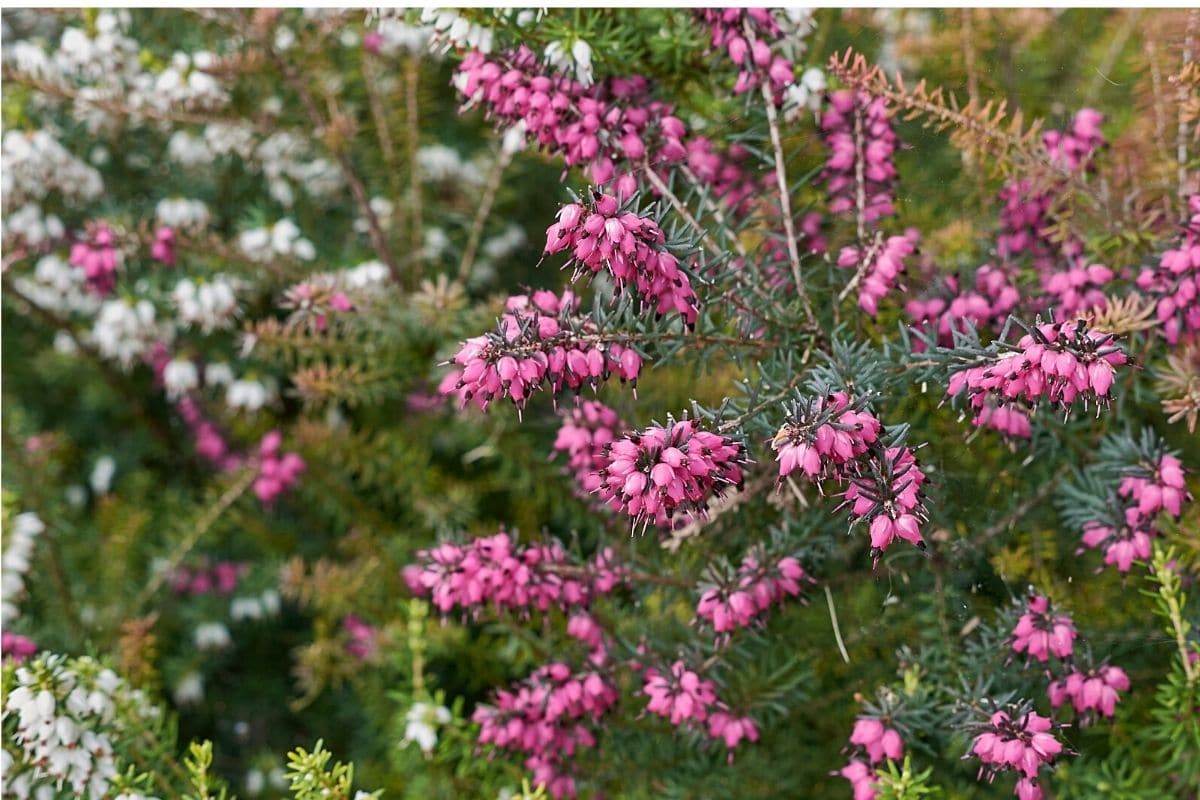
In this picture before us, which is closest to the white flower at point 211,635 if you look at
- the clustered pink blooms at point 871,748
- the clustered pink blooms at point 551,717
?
the clustered pink blooms at point 551,717

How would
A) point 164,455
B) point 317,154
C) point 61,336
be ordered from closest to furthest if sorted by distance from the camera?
point 317,154 → point 61,336 → point 164,455

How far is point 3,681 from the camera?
1194 millimetres

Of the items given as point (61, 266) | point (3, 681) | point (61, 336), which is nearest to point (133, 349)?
point (61, 266)

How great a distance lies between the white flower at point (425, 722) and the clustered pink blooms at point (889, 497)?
0.67 meters

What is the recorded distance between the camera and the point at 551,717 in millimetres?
1148

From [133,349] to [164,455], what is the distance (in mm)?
499

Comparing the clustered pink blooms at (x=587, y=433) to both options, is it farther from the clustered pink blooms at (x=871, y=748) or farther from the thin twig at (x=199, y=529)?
the thin twig at (x=199, y=529)

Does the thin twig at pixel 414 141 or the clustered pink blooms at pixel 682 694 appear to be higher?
the thin twig at pixel 414 141

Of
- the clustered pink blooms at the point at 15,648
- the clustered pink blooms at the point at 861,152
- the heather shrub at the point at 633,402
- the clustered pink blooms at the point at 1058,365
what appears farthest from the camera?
the clustered pink blooms at the point at 15,648

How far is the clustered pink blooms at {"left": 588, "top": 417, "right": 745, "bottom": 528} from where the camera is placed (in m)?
0.82

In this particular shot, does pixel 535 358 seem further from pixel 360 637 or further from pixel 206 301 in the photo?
pixel 360 637

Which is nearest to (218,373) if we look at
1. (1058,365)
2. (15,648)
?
(15,648)

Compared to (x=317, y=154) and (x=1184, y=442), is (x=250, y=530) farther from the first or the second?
(x=1184, y=442)

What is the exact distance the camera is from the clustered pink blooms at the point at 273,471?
1.82 metres
